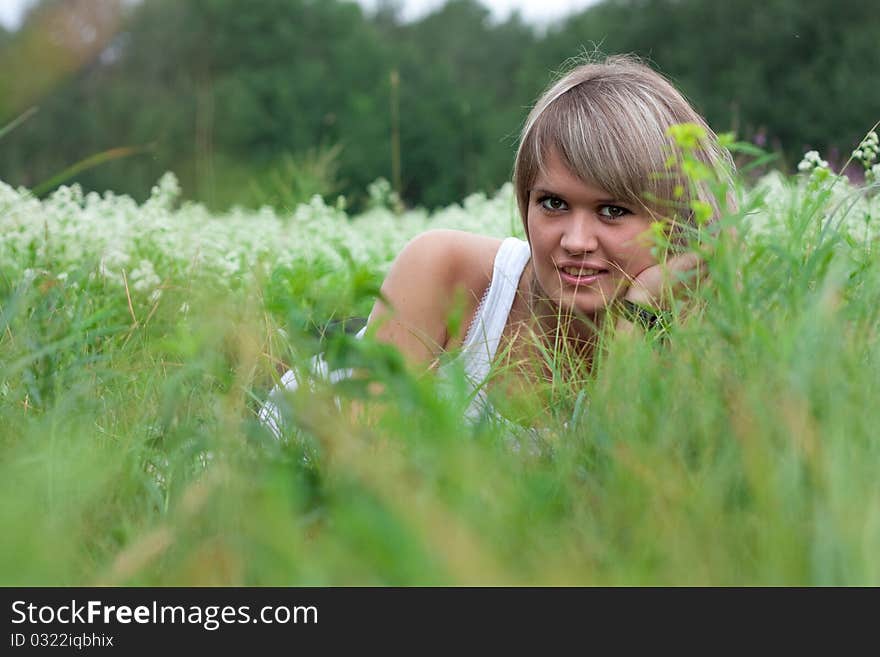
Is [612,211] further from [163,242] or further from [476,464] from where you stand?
[163,242]

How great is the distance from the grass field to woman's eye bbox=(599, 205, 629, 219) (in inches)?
23.2

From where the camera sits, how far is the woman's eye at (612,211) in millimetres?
2950

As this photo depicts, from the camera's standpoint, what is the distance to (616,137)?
2943 mm

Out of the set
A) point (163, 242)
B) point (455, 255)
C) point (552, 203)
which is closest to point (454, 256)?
point (455, 255)

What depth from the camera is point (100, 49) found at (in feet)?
132

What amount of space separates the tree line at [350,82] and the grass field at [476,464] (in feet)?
63.1

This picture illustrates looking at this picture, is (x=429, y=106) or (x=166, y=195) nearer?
(x=166, y=195)

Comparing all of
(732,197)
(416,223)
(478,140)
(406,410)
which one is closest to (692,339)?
(406,410)

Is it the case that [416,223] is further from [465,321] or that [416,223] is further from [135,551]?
[135,551]

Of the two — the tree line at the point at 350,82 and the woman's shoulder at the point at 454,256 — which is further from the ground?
the tree line at the point at 350,82

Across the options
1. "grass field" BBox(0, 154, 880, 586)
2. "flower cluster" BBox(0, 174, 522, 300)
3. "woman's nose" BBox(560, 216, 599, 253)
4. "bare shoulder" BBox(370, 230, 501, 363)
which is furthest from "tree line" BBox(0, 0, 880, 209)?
"grass field" BBox(0, 154, 880, 586)

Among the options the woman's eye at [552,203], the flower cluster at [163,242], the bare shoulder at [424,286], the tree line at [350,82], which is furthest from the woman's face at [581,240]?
the tree line at [350,82]

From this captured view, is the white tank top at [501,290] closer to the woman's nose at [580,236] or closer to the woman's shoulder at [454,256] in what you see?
the woman's shoulder at [454,256]
